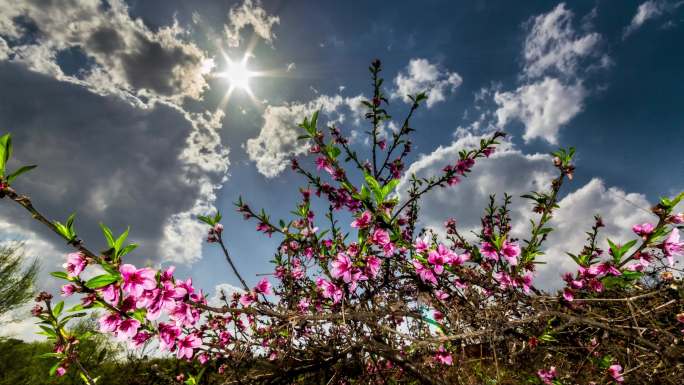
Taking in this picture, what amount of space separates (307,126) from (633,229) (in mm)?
3056

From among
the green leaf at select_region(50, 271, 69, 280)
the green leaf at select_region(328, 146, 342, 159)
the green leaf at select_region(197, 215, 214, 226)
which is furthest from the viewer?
the green leaf at select_region(328, 146, 342, 159)

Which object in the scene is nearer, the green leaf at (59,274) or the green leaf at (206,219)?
the green leaf at (59,274)

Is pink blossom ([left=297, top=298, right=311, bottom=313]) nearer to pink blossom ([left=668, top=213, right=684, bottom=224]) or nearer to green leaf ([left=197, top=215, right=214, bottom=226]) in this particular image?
green leaf ([left=197, top=215, right=214, bottom=226])

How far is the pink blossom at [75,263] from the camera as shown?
1476mm

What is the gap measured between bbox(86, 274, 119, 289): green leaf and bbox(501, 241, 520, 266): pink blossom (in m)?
2.75

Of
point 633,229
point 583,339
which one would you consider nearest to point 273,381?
point 583,339

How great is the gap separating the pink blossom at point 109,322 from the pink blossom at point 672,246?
3.79 m

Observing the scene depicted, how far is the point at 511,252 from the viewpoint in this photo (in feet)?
8.00

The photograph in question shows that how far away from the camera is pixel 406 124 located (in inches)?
148

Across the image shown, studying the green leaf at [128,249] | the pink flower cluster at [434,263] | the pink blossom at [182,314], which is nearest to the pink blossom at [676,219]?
the pink flower cluster at [434,263]

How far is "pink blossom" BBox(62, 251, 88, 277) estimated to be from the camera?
1476 millimetres

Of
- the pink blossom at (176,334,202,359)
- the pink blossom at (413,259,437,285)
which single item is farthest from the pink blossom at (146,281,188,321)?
the pink blossom at (413,259,437,285)

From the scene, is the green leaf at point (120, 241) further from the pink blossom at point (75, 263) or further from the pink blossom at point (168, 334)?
the pink blossom at point (168, 334)

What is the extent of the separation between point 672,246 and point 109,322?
12.8 ft
